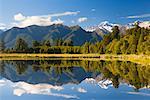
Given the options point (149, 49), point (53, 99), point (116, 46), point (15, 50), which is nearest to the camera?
point (53, 99)

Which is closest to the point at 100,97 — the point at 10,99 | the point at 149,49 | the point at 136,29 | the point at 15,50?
the point at 10,99

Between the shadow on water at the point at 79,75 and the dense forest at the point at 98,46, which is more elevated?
the dense forest at the point at 98,46

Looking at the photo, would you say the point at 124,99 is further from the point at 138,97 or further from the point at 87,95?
the point at 87,95

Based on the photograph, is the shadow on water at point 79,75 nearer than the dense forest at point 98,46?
→ Yes

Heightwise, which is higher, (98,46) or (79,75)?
(98,46)

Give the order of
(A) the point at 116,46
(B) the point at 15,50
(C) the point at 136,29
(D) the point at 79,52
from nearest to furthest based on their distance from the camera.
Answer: (A) the point at 116,46
(C) the point at 136,29
(B) the point at 15,50
(D) the point at 79,52

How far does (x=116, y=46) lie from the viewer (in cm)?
6038

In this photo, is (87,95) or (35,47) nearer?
(87,95)

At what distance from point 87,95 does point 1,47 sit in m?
64.3

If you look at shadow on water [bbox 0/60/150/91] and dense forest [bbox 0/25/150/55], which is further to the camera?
dense forest [bbox 0/25/150/55]

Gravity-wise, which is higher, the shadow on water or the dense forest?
the dense forest

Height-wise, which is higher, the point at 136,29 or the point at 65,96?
the point at 136,29

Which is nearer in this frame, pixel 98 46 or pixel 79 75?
pixel 79 75

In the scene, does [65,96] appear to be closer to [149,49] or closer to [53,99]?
[53,99]
